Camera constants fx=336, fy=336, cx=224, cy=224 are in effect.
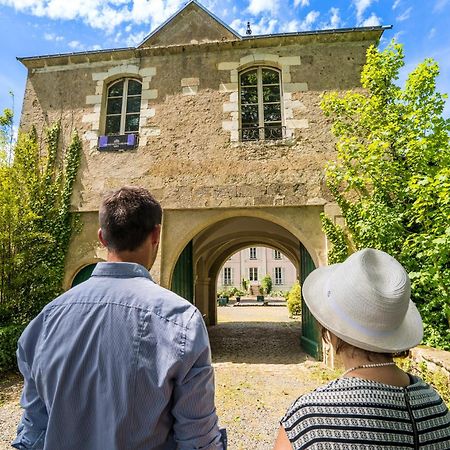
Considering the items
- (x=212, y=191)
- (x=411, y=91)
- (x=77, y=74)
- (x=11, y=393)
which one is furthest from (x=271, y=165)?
(x=11, y=393)

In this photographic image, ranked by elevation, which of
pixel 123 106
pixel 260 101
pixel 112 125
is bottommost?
pixel 112 125

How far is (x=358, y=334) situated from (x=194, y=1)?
9.36 meters

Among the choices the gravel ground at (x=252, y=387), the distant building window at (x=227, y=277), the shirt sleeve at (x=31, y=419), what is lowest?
the gravel ground at (x=252, y=387)

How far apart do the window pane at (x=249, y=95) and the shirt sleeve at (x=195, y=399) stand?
23.7ft

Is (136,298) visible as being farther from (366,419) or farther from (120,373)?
(366,419)

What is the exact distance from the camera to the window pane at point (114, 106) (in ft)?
26.6

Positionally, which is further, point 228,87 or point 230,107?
point 228,87

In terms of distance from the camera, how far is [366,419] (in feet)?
3.39

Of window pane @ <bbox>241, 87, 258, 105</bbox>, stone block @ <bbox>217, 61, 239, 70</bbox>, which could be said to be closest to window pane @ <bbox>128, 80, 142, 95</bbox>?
stone block @ <bbox>217, 61, 239, 70</bbox>

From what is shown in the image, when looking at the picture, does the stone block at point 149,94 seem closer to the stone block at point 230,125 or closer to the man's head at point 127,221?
the stone block at point 230,125

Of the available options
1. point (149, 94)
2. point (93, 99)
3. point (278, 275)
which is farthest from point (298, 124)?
point (278, 275)

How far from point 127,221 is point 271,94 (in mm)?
7104

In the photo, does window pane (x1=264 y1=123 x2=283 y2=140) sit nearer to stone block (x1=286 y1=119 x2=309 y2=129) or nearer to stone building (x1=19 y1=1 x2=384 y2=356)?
stone building (x1=19 y1=1 x2=384 y2=356)

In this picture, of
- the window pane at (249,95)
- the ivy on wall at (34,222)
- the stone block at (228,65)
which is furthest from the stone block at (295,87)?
the ivy on wall at (34,222)
